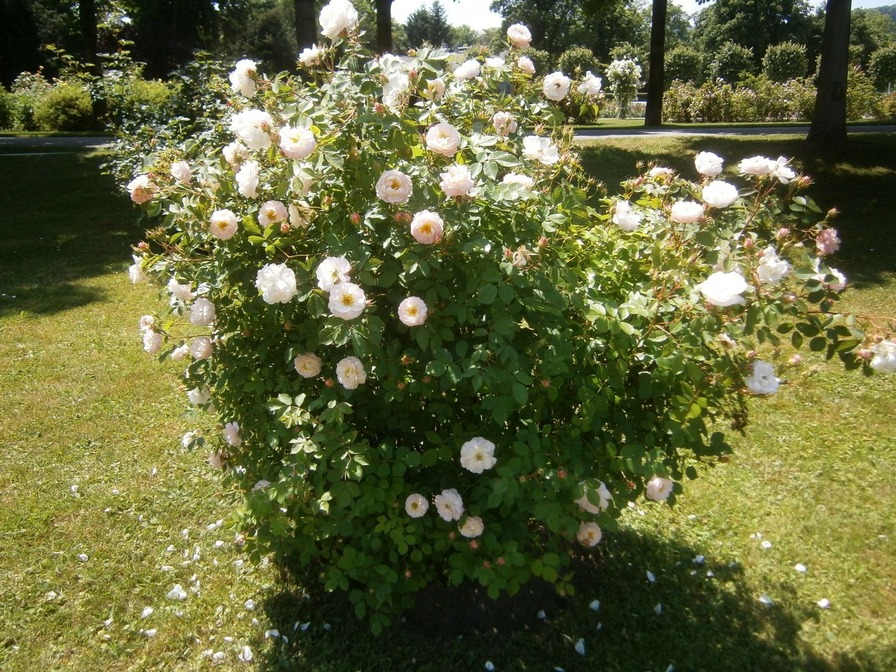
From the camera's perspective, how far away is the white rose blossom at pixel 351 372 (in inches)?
91.3

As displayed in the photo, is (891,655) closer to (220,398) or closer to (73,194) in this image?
(220,398)

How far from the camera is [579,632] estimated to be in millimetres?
2855

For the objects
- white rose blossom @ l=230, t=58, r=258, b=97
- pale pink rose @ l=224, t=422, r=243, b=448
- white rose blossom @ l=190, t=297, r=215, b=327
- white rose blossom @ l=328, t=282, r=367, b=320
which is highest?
white rose blossom @ l=230, t=58, r=258, b=97

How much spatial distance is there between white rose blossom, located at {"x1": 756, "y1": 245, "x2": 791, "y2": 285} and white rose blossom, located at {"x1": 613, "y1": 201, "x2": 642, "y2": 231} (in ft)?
1.82

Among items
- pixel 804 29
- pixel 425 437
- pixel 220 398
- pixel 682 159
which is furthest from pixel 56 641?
pixel 804 29

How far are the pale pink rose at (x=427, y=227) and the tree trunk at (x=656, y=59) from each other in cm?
1384

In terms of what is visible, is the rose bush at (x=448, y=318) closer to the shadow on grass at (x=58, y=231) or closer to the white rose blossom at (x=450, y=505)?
the white rose blossom at (x=450, y=505)

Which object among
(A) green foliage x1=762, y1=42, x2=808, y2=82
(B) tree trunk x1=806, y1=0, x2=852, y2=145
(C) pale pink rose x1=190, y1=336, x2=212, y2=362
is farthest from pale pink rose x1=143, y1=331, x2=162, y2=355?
(A) green foliage x1=762, y1=42, x2=808, y2=82

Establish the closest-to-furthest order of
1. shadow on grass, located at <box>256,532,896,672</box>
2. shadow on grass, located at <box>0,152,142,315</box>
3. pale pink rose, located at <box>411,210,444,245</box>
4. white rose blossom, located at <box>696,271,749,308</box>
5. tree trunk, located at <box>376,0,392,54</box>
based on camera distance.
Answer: white rose blossom, located at <box>696,271,749,308</box>, pale pink rose, located at <box>411,210,444,245</box>, shadow on grass, located at <box>256,532,896,672</box>, shadow on grass, located at <box>0,152,142,315</box>, tree trunk, located at <box>376,0,392,54</box>

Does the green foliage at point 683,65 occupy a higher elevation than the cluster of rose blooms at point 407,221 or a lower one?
higher

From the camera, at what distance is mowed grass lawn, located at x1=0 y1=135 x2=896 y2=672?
110 inches

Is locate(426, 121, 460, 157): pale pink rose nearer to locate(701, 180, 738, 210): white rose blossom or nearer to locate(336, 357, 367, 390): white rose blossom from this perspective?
locate(336, 357, 367, 390): white rose blossom

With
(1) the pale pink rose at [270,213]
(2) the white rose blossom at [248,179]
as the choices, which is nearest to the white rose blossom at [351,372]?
(1) the pale pink rose at [270,213]

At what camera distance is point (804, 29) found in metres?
Result: 47.5
